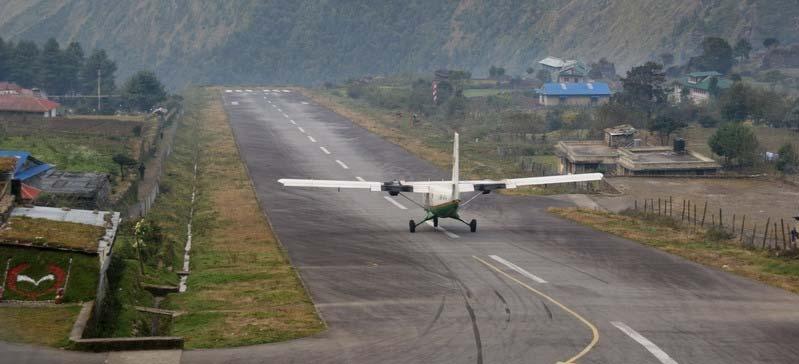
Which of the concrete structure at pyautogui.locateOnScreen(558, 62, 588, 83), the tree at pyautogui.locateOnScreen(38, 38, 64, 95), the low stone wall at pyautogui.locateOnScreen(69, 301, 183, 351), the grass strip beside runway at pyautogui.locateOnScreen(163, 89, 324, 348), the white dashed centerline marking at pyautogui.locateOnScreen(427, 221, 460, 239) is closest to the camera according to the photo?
the low stone wall at pyautogui.locateOnScreen(69, 301, 183, 351)

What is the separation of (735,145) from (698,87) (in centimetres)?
6707

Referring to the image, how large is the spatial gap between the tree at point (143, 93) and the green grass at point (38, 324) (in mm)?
99165

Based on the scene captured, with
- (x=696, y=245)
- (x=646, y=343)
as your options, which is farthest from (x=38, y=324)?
(x=696, y=245)

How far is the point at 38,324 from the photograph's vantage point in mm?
28047

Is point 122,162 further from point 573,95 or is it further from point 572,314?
point 573,95

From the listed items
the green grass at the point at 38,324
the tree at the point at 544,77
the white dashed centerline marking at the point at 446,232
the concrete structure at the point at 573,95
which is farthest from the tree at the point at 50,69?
the green grass at the point at 38,324

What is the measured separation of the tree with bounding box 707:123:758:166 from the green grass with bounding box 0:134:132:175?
51.0m

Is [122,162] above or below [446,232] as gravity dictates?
above

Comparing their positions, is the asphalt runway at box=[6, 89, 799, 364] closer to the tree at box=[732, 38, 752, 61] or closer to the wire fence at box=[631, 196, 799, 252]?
the wire fence at box=[631, 196, 799, 252]

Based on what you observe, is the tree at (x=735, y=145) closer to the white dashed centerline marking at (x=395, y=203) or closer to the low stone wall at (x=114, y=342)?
the white dashed centerline marking at (x=395, y=203)

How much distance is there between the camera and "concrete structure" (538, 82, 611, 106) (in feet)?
503

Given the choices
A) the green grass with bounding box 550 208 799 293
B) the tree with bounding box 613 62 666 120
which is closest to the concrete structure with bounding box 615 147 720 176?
the green grass with bounding box 550 208 799 293

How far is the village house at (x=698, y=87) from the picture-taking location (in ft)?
480

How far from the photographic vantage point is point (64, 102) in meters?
136
